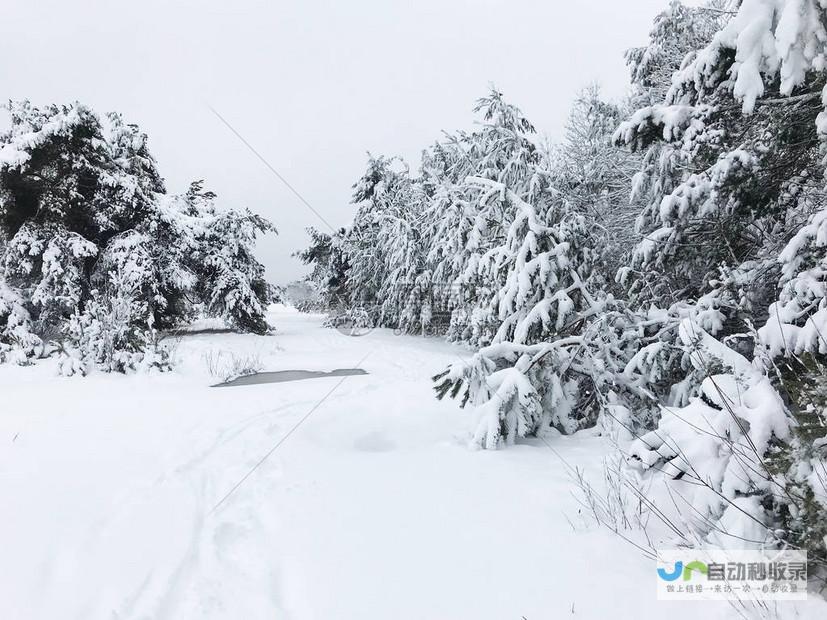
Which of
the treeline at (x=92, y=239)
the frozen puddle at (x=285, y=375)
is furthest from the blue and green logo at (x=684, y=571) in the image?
the treeline at (x=92, y=239)

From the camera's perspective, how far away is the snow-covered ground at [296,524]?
2.13 meters

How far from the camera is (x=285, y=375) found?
29.9 ft

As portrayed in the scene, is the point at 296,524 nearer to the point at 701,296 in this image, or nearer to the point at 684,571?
the point at 684,571

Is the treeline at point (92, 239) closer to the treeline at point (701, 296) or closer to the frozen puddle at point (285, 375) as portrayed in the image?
the frozen puddle at point (285, 375)

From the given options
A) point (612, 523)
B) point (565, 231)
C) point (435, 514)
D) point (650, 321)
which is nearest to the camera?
point (612, 523)

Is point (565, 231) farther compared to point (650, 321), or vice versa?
point (565, 231)

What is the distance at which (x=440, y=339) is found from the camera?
15.7 metres

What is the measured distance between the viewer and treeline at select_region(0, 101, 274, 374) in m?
11.8

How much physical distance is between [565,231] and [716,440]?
12.4ft

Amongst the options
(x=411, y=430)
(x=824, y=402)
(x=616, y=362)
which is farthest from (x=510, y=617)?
(x=616, y=362)

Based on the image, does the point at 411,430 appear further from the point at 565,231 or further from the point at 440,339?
the point at 440,339

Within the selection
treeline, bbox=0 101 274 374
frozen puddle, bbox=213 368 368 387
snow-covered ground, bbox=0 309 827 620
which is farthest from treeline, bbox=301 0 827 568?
treeline, bbox=0 101 274 374

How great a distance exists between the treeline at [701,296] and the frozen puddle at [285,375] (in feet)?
9.78

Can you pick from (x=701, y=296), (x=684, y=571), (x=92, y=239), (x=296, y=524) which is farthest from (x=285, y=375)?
(x=92, y=239)
